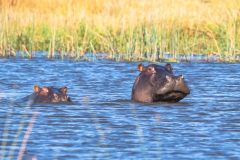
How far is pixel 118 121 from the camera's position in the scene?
9578mm

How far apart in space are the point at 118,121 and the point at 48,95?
1.88 m

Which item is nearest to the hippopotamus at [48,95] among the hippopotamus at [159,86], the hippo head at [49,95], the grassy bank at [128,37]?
the hippo head at [49,95]

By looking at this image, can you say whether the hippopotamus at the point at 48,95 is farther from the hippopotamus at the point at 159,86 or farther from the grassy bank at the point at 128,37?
the grassy bank at the point at 128,37

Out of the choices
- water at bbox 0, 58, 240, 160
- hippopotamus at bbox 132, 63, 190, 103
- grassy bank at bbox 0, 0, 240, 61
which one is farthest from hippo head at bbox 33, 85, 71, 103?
grassy bank at bbox 0, 0, 240, 61

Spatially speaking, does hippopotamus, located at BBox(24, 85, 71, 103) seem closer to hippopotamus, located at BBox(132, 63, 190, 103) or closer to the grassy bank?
hippopotamus, located at BBox(132, 63, 190, 103)

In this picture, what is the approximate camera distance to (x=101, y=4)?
30.9 m

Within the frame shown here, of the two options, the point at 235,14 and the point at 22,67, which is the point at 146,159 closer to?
Answer: the point at 22,67

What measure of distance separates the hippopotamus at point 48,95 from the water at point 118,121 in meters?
0.20

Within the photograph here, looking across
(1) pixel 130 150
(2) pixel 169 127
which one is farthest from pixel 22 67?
(1) pixel 130 150

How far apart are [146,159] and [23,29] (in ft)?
45.9

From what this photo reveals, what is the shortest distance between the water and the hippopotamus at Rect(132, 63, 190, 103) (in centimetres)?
13

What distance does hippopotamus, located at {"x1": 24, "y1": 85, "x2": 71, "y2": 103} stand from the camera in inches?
440

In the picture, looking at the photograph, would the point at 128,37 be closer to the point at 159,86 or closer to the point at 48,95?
the point at 48,95

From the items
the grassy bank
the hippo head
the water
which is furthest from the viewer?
the grassy bank
